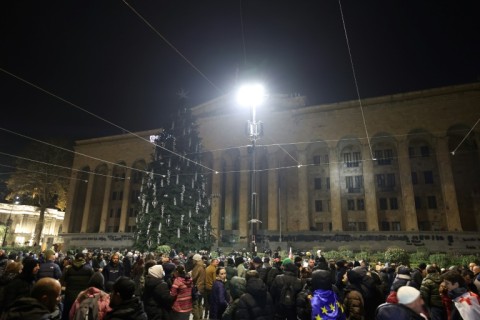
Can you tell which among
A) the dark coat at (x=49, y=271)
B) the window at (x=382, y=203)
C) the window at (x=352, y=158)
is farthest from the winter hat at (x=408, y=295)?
the window at (x=382, y=203)

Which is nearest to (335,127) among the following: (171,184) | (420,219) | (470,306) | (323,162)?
(323,162)

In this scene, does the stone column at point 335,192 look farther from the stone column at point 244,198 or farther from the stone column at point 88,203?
the stone column at point 88,203

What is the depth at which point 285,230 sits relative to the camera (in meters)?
33.0

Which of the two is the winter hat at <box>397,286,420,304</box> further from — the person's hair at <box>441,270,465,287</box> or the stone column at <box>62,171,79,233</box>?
the stone column at <box>62,171,79,233</box>

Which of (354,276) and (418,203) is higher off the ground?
(418,203)

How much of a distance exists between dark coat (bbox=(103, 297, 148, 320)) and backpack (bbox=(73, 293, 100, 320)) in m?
1.10

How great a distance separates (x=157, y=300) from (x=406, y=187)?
29.0 metres

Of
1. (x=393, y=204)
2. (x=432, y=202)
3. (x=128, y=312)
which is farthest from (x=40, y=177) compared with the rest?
(x=432, y=202)

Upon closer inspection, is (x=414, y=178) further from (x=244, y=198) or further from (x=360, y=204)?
(x=244, y=198)

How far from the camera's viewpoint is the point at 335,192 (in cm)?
3081

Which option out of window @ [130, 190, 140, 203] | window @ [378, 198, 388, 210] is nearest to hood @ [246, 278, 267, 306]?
window @ [378, 198, 388, 210]

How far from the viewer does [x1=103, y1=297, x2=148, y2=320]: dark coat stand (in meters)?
3.35

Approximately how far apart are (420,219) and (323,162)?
10794 millimetres

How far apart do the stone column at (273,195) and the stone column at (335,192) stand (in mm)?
5727
